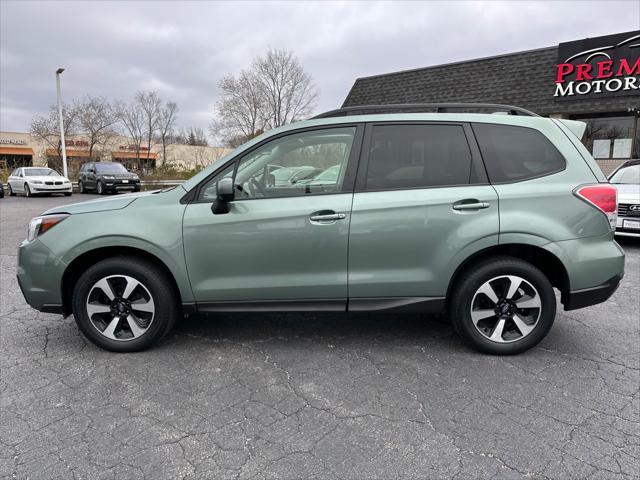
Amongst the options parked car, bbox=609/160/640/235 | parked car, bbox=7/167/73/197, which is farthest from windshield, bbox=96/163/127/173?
parked car, bbox=609/160/640/235

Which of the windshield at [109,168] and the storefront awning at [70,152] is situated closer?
the windshield at [109,168]

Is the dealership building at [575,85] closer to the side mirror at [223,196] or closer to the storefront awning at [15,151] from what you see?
the side mirror at [223,196]

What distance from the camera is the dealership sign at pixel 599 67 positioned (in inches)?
514

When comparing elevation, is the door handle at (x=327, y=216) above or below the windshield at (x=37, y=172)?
below

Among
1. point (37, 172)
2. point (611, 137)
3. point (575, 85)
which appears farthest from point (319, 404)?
point (37, 172)

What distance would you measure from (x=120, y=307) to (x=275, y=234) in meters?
1.34

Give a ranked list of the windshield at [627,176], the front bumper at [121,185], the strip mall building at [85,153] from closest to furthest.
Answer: the windshield at [627,176] → the front bumper at [121,185] → the strip mall building at [85,153]

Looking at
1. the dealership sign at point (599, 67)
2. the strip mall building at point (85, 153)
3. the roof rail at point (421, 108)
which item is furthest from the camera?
the strip mall building at point (85, 153)

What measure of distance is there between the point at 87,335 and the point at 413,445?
2550 mm

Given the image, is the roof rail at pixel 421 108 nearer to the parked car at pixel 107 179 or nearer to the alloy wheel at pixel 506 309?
the alloy wheel at pixel 506 309

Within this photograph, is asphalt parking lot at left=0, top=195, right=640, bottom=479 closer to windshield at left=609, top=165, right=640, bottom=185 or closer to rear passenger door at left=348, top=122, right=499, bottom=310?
rear passenger door at left=348, top=122, right=499, bottom=310

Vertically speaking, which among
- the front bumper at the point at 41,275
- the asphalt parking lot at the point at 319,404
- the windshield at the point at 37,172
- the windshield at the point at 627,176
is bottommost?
the asphalt parking lot at the point at 319,404

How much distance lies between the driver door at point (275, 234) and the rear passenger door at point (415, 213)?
12 centimetres

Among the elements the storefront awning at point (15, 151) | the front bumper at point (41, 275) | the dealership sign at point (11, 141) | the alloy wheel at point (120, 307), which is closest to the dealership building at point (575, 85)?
the alloy wheel at point (120, 307)
